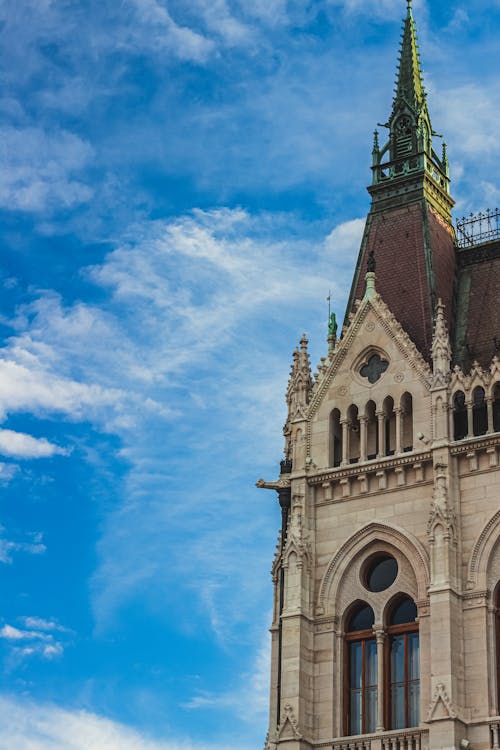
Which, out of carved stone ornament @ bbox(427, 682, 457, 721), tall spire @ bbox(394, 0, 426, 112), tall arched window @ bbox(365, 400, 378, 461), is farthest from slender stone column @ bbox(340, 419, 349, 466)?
tall spire @ bbox(394, 0, 426, 112)

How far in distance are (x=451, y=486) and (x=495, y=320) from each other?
6725 mm

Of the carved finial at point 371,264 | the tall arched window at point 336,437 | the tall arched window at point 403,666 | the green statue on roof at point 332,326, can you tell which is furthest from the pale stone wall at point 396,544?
the carved finial at point 371,264

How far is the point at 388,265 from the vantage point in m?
47.8

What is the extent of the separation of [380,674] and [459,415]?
787 centimetres

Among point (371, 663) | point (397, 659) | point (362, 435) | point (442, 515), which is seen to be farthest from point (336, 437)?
point (397, 659)

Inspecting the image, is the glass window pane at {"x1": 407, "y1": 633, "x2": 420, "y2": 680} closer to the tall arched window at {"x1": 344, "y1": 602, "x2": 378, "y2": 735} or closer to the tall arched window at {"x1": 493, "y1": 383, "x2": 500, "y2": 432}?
the tall arched window at {"x1": 344, "y1": 602, "x2": 378, "y2": 735}

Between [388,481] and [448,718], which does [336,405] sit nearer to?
[388,481]

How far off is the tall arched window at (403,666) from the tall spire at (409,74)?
18651mm

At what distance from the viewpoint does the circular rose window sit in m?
41.6

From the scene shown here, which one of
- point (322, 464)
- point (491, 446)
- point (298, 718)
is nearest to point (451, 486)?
point (491, 446)

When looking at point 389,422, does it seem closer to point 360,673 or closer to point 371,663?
point 371,663

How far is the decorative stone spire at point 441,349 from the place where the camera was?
4275 cm

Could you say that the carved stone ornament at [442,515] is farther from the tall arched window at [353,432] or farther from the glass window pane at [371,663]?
the tall arched window at [353,432]

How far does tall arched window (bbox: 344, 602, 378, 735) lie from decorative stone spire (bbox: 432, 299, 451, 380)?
7.12m
